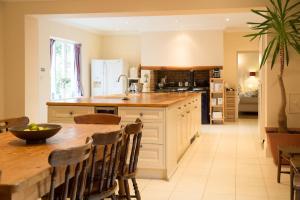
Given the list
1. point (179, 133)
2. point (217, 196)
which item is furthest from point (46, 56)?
point (217, 196)

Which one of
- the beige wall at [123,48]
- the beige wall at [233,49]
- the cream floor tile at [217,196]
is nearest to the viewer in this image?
the cream floor tile at [217,196]

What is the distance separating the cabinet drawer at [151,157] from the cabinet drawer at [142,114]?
0.34 meters

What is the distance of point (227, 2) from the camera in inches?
241

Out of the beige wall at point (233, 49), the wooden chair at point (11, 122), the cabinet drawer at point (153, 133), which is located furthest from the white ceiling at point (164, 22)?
the wooden chair at point (11, 122)

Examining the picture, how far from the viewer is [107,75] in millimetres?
11680

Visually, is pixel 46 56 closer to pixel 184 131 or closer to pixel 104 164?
pixel 184 131

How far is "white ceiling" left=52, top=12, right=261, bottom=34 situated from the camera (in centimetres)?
923

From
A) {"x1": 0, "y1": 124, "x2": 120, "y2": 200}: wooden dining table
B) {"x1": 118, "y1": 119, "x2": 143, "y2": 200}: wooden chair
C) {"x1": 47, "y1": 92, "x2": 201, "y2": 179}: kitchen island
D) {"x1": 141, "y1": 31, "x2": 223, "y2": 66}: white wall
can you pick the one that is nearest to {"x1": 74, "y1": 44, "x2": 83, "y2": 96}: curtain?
{"x1": 141, "y1": 31, "x2": 223, "y2": 66}: white wall

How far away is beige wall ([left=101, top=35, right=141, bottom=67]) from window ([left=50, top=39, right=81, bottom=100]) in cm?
179

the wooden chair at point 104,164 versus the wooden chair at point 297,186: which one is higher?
the wooden chair at point 104,164

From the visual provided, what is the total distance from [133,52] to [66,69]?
249cm

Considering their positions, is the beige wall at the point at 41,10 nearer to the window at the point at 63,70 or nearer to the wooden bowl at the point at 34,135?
the window at the point at 63,70

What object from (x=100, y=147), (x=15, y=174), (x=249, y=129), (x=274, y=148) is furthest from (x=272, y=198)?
(x=249, y=129)

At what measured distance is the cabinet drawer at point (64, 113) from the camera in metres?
4.95
